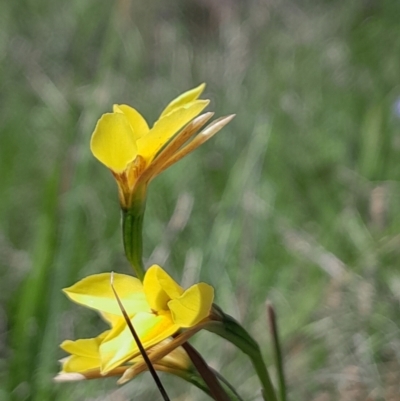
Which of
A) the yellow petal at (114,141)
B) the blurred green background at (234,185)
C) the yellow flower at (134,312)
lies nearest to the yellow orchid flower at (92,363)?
the yellow flower at (134,312)

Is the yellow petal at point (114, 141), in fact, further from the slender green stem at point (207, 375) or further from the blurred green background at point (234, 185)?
the blurred green background at point (234, 185)

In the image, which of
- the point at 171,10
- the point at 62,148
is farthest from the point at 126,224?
the point at 171,10

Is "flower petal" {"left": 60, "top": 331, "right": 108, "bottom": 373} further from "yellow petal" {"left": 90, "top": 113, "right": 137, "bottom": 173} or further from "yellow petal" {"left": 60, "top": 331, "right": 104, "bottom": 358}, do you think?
"yellow petal" {"left": 90, "top": 113, "right": 137, "bottom": 173}

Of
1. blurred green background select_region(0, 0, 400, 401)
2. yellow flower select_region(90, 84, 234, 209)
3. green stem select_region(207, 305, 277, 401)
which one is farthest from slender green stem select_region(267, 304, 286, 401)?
blurred green background select_region(0, 0, 400, 401)

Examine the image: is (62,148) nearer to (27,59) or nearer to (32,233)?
(32,233)

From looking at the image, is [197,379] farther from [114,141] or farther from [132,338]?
[114,141]

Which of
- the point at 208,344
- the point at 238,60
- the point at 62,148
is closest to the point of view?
the point at 208,344
